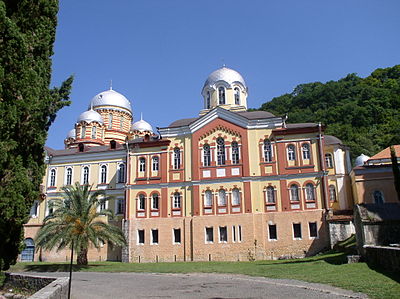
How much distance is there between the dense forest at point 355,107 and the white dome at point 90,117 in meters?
34.7

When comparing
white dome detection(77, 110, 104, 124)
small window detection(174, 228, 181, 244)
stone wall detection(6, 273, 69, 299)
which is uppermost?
white dome detection(77, 110, 104, 124)

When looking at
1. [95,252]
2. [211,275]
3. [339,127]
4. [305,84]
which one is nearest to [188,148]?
[95,252]

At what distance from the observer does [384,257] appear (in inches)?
598

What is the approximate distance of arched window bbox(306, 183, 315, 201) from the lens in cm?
3123

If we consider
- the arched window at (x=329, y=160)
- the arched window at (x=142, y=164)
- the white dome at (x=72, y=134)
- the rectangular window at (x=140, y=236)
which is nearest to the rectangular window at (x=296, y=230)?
the arched window at (x=329, y=160)

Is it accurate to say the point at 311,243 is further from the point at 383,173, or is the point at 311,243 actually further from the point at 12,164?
the point at 12,164

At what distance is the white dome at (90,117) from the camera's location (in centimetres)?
4662

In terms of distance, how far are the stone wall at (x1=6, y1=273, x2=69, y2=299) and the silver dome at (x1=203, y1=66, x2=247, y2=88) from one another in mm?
28265

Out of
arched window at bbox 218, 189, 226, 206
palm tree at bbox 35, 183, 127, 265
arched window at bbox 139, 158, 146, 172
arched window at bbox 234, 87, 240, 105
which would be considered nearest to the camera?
palm tree at bbox 35, 183, 127, 265

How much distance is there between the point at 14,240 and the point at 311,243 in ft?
74.9

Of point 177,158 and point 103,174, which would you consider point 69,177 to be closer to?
point 103,174

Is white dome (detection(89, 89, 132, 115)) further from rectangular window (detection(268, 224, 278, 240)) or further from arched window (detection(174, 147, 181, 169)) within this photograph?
rectangular window (detection(268, 224, 278, 240))

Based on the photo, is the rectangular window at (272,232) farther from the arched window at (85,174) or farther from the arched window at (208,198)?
the arched window at (85,174)

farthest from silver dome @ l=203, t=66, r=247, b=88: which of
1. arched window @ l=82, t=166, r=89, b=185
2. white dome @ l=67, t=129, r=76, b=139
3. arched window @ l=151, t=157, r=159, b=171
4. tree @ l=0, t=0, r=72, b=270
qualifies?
tree @ l=0, t=0, r=72, b=270
